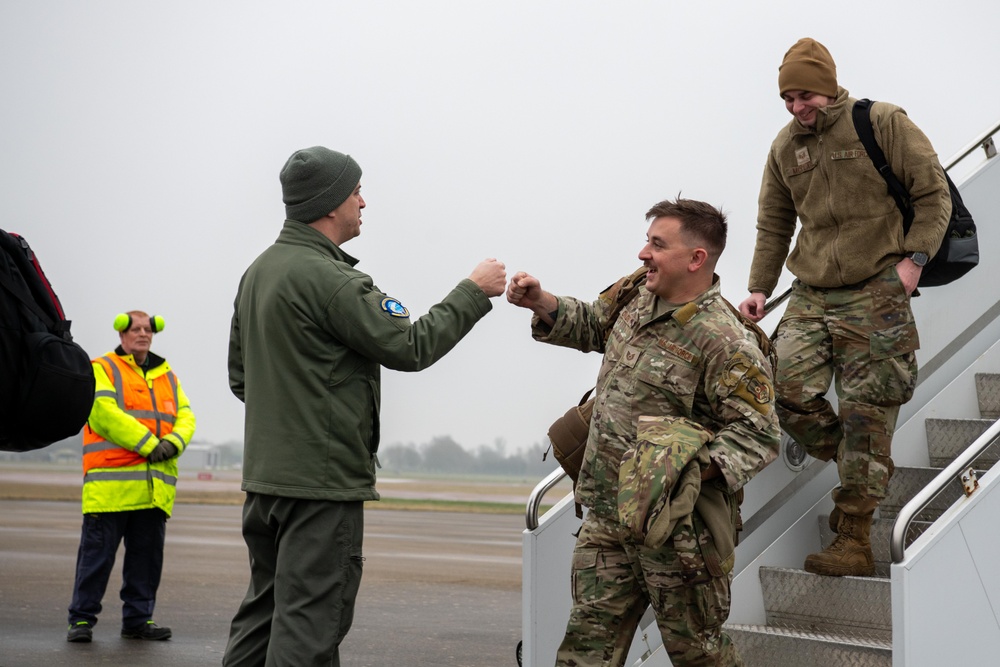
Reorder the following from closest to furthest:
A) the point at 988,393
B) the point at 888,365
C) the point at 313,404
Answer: the point at 313,404 < the point at 888,365 < the point at 988,393

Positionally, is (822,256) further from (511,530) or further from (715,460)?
(511,530)

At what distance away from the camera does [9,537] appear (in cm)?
1370

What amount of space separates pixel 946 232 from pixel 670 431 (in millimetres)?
1794

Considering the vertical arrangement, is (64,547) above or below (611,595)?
below

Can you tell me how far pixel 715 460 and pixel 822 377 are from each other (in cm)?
143

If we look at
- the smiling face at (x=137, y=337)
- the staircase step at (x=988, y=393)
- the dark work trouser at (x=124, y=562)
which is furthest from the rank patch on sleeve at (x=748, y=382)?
the smiling face at (x=137, y=337)

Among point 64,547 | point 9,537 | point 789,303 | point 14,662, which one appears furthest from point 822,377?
point 9,537

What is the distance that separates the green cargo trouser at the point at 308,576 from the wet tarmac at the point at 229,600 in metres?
3.03

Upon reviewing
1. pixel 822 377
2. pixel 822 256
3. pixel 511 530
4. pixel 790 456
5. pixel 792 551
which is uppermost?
pixel 822 256

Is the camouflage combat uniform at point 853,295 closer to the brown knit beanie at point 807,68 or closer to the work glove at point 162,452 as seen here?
the brown knit beanie at point 807,68

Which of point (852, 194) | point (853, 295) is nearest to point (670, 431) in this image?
point (853, 295)

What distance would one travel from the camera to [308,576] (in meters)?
3.67

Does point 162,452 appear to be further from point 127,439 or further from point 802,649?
point 802,649

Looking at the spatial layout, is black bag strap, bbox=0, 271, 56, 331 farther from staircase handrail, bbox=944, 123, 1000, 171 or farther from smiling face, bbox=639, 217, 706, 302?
staircase handrail, bbox=944, 123, 1000, 171
